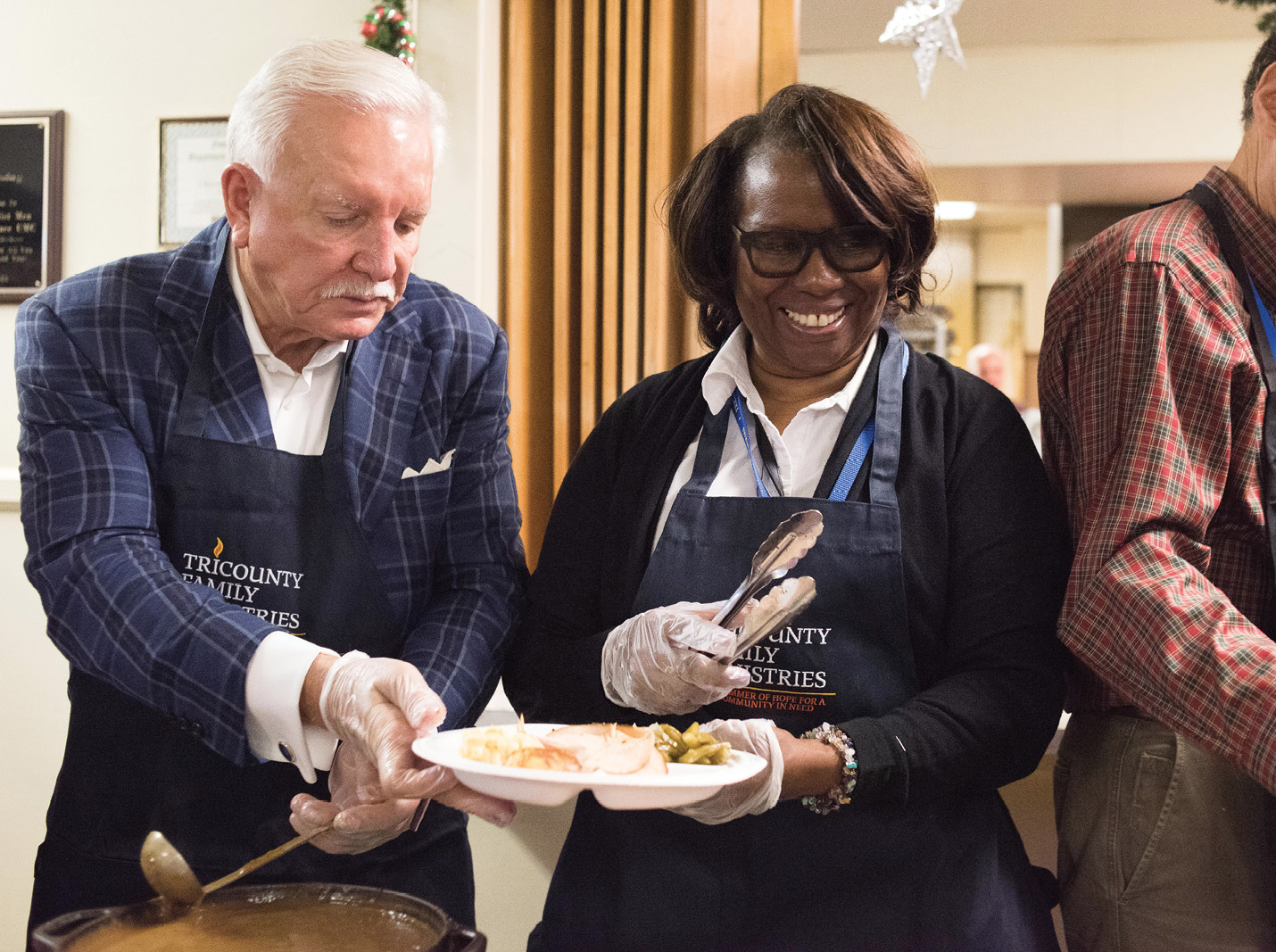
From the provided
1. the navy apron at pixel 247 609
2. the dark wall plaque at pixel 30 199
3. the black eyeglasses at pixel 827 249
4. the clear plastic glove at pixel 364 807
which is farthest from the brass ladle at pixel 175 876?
the dark wall plaque at pixel 30 199

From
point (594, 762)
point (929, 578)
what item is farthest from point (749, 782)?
point (929, 578)

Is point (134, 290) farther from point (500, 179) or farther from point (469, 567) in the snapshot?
point (500, 179)

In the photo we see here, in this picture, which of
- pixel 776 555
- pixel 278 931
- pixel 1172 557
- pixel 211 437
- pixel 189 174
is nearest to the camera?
pixel 278 931

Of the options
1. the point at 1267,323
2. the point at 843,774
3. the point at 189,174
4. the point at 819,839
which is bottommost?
the point at 819,839

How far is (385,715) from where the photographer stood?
122cm

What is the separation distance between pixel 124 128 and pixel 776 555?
225 centimetres

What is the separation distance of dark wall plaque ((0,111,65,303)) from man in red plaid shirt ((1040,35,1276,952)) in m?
2.47

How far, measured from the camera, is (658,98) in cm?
250

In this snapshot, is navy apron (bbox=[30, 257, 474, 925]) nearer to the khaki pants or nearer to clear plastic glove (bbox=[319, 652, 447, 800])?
clear plastic glove (bbox=[319, 652, 447, 800])

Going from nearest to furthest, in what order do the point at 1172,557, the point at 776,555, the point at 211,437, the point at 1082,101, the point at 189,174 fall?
the point at 1172,557
the point at 776,555
the point at 211,437
the point at 189,174
the point at 1082,101

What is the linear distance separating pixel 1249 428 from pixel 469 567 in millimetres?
942

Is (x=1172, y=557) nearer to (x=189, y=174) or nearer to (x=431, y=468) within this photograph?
(x=431, y=468)

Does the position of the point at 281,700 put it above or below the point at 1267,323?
below

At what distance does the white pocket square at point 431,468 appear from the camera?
1488 millimetres
